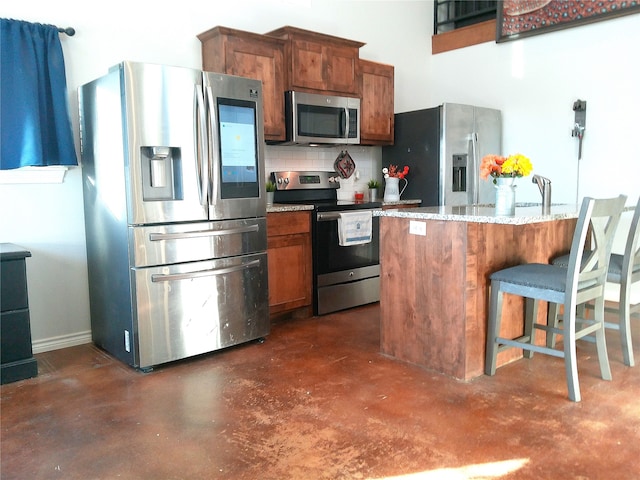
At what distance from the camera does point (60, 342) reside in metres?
3.62

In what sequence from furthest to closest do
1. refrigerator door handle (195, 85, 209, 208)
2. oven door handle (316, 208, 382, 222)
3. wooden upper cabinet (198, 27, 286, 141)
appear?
oven door handle (316, 208, 382, 222), wooden upper cabinet (198, 27, 286, 141), refrigerator door handle (195, 85, 209, 208)

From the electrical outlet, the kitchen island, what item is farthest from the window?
the electrical outlet

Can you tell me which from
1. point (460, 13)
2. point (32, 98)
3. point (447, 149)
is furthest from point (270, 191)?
point (460, 13)

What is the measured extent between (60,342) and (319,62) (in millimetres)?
→ 2924

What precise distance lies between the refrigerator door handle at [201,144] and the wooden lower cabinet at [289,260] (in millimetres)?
Answer: 797

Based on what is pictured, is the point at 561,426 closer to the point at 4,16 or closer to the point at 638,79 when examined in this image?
the point at 638,79

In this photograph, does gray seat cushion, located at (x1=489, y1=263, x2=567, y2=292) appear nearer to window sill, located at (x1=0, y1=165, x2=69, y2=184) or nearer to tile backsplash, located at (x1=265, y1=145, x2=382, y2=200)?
tile backsplash, located at (x1=265, y1=145, x2=382, y2=200)

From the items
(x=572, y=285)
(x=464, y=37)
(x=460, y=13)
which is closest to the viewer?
(x=572, y=285)

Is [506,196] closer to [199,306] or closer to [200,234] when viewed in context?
[200,234]

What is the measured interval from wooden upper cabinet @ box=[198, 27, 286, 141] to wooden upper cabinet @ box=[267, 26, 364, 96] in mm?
81

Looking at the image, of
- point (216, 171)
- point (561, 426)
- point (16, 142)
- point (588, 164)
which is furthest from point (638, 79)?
point (16, 142)

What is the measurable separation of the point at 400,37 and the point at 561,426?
437cm

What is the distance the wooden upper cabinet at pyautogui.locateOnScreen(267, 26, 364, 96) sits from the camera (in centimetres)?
425

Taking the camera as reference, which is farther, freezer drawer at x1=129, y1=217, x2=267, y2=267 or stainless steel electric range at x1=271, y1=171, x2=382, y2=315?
stainless steel electric range at x1=271, y1=171, x2=382, y2=315
